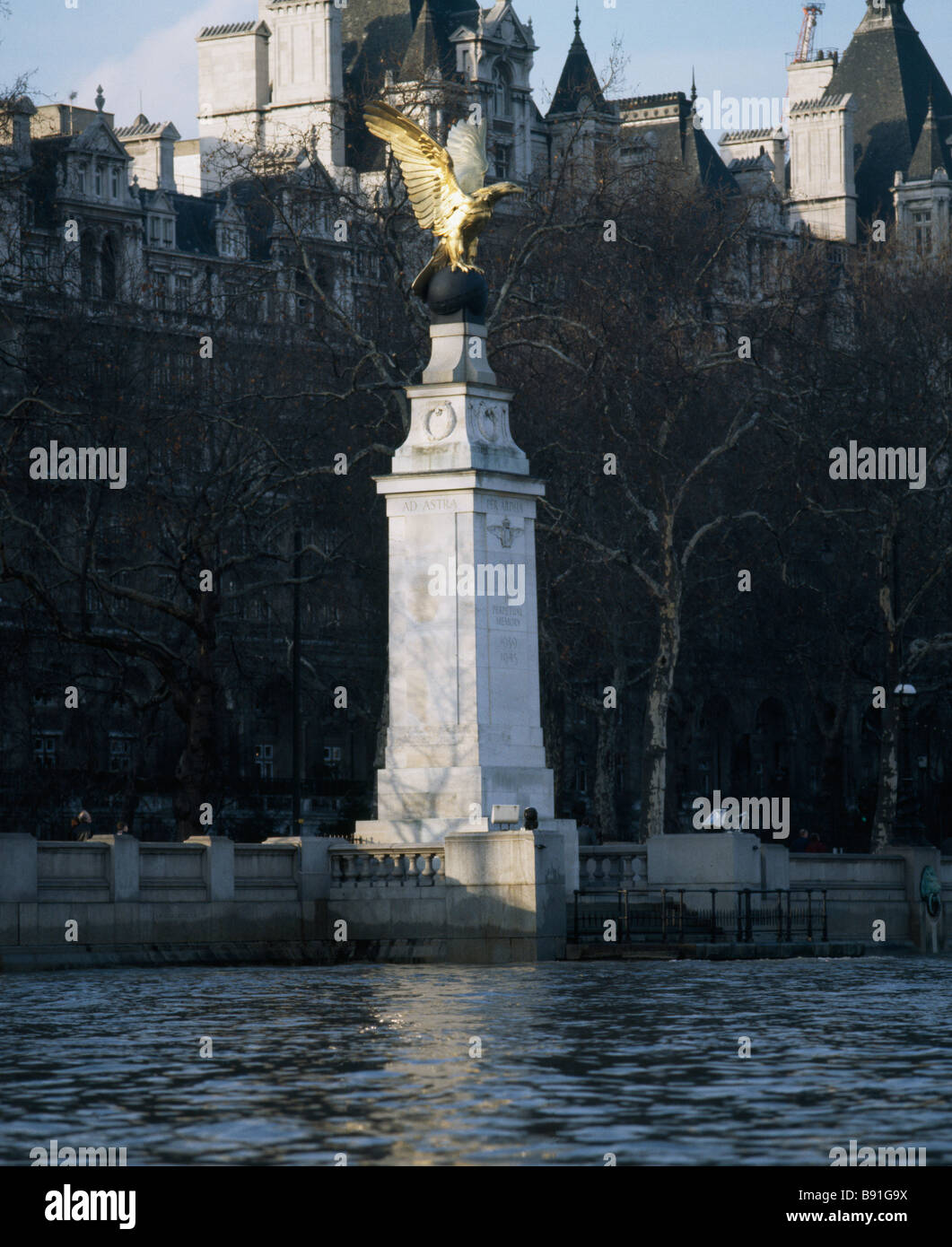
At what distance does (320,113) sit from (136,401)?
132 ft

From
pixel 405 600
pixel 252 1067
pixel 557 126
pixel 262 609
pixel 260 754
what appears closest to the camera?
pixel 252 1067

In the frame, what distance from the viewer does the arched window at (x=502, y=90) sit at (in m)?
99.6

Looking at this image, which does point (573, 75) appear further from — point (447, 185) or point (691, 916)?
point (691, 916)

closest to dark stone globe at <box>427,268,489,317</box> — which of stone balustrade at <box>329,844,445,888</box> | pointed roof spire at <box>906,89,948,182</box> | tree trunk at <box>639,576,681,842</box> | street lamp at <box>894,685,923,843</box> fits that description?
stone balustrade at <box>329,844,445,888</box>

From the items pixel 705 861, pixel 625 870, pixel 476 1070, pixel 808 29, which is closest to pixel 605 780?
pixel 625 870

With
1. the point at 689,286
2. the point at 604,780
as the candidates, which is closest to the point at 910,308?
the point at 689,286

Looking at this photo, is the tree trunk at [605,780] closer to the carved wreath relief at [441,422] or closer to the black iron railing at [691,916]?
the black iron railing at [691,916]

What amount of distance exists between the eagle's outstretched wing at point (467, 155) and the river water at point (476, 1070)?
50.0 feet

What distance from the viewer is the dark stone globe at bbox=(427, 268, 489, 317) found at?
4047 cm

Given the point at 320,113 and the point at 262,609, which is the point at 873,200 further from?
the point at 262,609

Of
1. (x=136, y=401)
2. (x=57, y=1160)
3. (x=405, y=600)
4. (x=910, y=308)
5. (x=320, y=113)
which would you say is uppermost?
(x=320, y=113)

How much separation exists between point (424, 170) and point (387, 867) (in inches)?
443

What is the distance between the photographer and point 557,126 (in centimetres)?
10488

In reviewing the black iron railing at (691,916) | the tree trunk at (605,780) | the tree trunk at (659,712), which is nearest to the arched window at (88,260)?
the tree trunk at (605,780)
